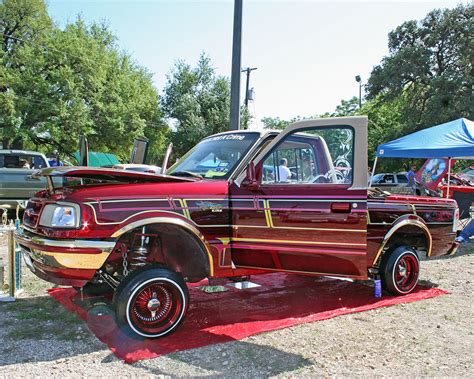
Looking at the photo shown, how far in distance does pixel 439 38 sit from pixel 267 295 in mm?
26608

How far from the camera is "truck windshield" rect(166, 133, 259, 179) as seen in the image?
4.75m

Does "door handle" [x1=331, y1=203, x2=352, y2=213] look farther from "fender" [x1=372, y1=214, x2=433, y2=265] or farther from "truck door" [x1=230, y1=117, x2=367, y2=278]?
"fender" [x1=372, y1=214, x2=433, y2=265]

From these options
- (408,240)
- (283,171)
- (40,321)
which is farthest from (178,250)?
(408,240)

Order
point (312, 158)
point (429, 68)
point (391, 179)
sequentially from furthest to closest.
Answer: point (429, 68) → point (391, 179) → point (312, 158)

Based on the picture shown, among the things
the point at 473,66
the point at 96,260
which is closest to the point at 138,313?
the point at 96,260

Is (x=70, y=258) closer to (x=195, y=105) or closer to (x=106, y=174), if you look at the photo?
(x=106, y=174)

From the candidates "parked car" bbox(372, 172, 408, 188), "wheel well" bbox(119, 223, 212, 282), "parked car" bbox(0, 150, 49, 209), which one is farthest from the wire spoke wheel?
"parked car" bbox(372, 172, 408, 188)

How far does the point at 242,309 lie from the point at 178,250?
3.95 ft

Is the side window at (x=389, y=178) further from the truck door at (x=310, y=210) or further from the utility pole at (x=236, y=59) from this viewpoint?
the truck door at (x=310, y=210)

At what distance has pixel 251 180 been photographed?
4336 millimetres

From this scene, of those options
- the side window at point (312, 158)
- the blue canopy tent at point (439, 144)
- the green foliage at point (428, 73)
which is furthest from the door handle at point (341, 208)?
the green foliage at point (428, 73)

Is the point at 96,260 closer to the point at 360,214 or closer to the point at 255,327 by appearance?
the point at 255,327

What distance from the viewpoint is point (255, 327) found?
4594 mm

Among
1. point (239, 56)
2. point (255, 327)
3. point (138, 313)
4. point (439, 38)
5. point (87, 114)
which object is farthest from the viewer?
point (439, 38)
